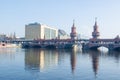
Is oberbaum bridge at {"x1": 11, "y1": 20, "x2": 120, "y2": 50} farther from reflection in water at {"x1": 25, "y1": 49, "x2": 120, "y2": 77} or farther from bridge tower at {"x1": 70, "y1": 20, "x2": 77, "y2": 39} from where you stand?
reflection in water at {"x1": 25, "y1": 49, "x2": 120, "y2": 77}

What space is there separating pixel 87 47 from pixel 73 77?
382ft

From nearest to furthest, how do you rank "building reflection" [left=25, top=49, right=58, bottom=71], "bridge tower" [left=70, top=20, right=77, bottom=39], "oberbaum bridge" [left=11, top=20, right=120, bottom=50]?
"building reflection" [left=25, top=49, right=58, bottom=71] < "oberbaum bridge" [left=11, top=20, right=120, bottom=50] < "bridge tower" [left=70, top=20, right=77, bottom=39]

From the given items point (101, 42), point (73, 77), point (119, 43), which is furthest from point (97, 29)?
point (73, 77)

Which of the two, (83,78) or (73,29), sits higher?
(73,29)

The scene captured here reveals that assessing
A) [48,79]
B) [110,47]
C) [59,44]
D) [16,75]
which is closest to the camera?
[48,79]

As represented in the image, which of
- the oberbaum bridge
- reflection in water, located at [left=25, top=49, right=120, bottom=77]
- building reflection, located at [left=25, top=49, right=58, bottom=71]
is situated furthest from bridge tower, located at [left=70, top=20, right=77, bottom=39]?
building reflection, located at [left=25, top=49, right=58, bottom=71]

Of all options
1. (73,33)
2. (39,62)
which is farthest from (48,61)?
(73,33)

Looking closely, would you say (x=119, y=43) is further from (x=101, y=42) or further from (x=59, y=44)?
(x=59, y=44)

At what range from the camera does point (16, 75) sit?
140ft

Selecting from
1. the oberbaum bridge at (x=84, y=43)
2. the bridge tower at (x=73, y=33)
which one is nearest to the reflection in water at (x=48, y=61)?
the oberbaum bridge at (x=84, y=43)

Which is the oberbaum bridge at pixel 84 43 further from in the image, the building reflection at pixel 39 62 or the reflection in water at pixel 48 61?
the building reflection at pixel 39 62

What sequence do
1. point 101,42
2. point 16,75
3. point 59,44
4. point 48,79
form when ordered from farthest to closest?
1. point 59,44
2. point 101,42
3. point 16,75
4. point 48,79

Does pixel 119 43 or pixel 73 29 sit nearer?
pixel 119 43

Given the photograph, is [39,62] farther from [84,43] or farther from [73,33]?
[73,33]
